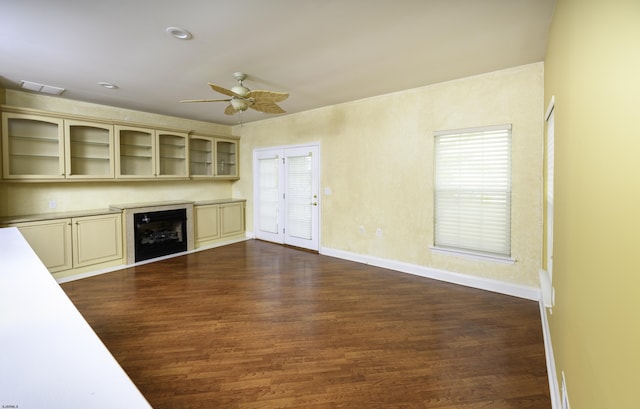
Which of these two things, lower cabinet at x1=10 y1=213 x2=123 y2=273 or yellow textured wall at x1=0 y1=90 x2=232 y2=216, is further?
yellow textured wall at x1=0 y1=90 x2=232 y2=216

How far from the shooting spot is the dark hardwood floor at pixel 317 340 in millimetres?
1870

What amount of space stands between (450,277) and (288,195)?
10.8 ft

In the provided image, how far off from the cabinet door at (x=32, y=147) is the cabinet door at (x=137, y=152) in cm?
82

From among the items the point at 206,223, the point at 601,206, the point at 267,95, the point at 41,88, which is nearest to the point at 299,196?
the point at 206,223

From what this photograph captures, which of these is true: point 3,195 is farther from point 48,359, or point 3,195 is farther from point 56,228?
point 48,359

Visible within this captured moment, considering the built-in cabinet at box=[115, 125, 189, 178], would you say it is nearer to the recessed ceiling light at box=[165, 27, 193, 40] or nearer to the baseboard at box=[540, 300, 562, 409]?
the recessed ceiling light at box=[165, 27, 193, 40]

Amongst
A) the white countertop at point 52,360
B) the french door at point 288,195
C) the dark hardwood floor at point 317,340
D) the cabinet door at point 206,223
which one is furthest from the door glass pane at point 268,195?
the white countertop at point 52,360

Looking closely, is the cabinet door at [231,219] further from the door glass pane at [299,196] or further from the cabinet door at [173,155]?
the door glass pane at [299,196]

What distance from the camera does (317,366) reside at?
213cm

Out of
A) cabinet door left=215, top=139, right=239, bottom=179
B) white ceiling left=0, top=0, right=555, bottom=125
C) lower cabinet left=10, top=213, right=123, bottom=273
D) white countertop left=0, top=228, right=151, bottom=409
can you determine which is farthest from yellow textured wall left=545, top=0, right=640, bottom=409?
cabinet door left=215, top=139, right=239, bottom=179

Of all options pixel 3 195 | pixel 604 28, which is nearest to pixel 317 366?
pixel 604 28

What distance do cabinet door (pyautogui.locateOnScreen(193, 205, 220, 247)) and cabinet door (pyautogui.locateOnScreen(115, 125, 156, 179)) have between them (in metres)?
1.08

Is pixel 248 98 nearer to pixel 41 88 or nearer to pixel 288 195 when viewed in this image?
pixel 288 195

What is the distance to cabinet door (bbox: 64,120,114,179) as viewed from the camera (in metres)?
4.40
